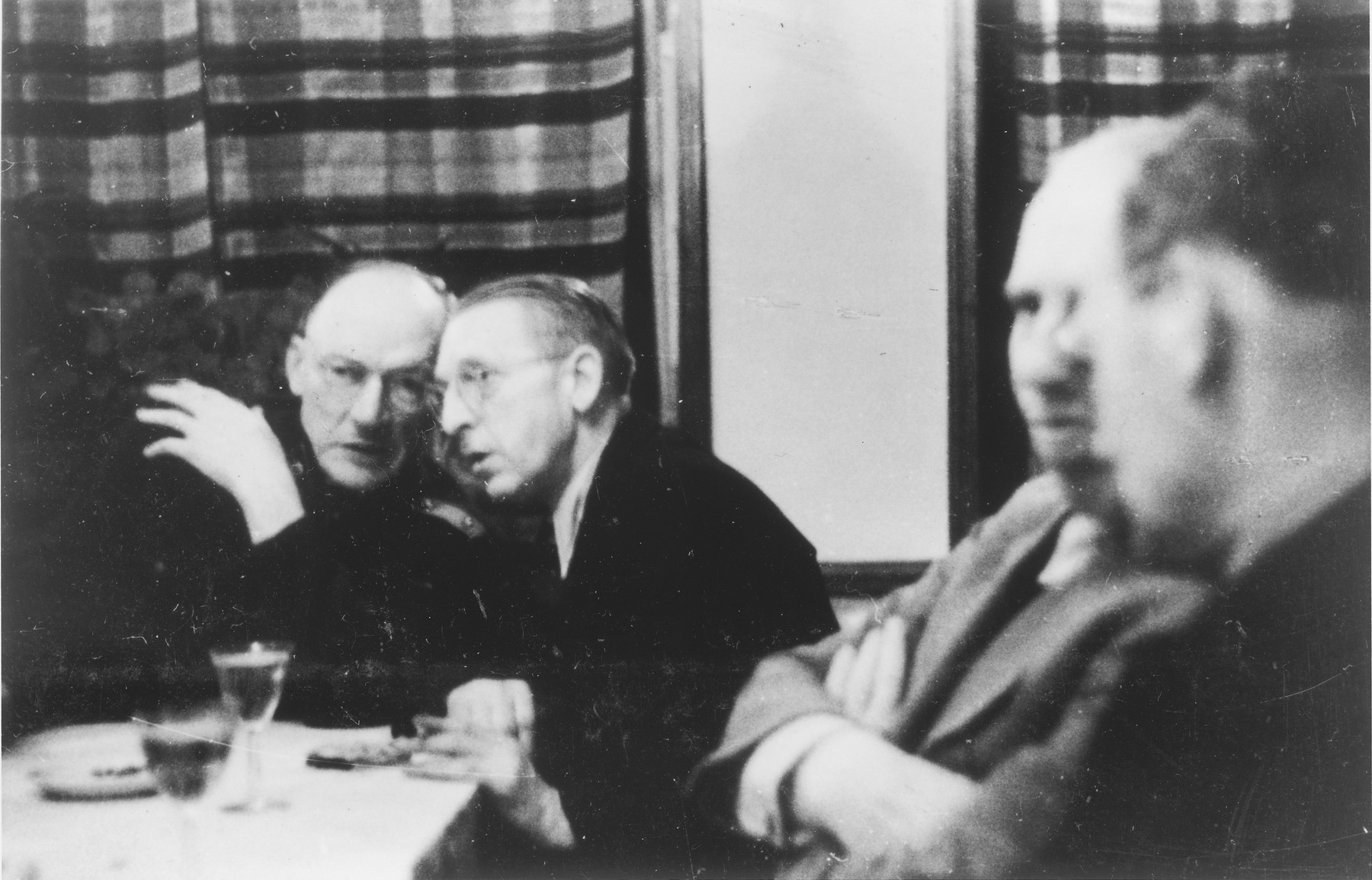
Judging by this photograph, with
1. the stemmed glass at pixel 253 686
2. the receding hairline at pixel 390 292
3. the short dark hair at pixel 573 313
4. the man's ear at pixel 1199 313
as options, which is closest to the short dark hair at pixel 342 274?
the receding hairline at pixel 390 292

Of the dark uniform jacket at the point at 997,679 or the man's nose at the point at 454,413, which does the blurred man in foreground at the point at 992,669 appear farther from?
the man's nose at the point at 454,413

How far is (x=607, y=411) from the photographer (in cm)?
163

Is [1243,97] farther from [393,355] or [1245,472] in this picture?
[393,355]

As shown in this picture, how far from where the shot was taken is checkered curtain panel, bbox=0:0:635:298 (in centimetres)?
166

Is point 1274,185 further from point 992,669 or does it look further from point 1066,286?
point 992,669

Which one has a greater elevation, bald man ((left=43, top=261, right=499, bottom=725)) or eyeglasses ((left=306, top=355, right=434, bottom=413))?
eyeglasses ((left=306, top=355, right=434, bottom=413))

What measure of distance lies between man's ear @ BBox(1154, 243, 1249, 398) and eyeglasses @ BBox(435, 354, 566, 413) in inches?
37.0

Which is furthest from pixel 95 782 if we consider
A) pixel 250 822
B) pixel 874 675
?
pixel 874 675

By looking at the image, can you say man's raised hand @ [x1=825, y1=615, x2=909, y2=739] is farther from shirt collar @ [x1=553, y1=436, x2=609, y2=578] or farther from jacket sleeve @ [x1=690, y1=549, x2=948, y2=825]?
shirt collar @ [x1=553, y1=436, x2=609, y2=578]

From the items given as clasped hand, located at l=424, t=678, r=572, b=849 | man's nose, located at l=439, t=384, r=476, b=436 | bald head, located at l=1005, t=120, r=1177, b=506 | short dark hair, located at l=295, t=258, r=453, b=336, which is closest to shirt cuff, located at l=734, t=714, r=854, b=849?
clasped hand, located at l=424, t=678, r=572, b=849

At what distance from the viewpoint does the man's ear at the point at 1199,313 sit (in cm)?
162

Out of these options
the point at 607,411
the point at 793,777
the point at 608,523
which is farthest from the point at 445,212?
the point at 793,777

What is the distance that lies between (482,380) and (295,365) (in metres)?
0.30

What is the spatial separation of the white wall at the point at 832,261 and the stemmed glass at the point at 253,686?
2.57 feet
